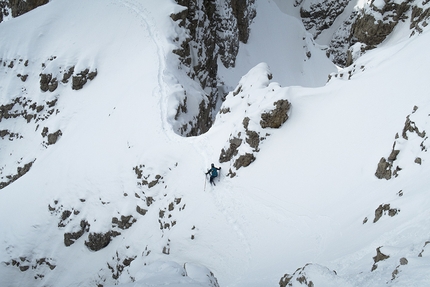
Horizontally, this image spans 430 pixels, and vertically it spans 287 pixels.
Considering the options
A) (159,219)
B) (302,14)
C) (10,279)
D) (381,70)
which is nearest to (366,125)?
(381,70)

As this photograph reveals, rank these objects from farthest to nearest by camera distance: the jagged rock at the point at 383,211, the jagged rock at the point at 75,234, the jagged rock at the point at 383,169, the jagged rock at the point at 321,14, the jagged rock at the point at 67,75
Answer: the jagged rock at the point at 321,14
the jagged rock at the point at 67,75
the jagged rock at the point at 75,234
the jagged rock at the point at 383,169
the jagged rock at the point at 383,211

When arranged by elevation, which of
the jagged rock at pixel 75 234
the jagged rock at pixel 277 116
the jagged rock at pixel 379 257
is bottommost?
the jagged rock at pixel 75 234

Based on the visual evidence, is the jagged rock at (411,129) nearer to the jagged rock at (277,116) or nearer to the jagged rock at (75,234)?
the jagged rock at (277,116)

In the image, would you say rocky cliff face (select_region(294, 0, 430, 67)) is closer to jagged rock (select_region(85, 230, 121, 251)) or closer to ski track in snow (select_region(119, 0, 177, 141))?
ski track in snow (select_region(119, 0, 177, 141))

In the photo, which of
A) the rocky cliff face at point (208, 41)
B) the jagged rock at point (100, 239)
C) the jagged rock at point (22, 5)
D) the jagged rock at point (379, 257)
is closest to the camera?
the jagged rock at point (379, 257)

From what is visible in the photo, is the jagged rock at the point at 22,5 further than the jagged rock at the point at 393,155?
Yes

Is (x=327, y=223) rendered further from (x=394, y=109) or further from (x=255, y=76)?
(x=255, y=76)

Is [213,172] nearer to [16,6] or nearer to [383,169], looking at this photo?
[383,169]

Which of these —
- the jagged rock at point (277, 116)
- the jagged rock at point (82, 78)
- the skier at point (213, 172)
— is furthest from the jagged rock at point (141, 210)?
the jagged rock at point (82, 78)
